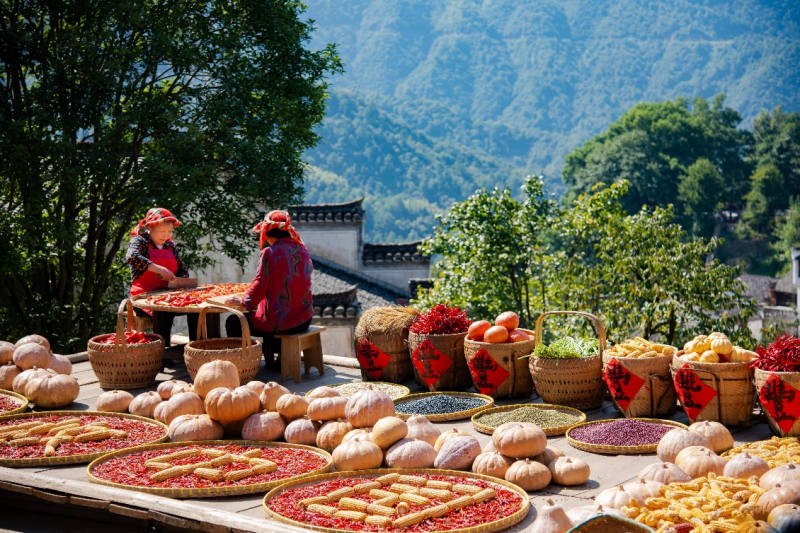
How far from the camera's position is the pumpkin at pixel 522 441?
4449mm

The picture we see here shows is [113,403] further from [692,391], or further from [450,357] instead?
[692,391]

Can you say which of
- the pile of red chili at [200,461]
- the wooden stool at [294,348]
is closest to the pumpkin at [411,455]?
the pile of red chili at [200,461]

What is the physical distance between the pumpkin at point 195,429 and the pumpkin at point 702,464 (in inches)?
105

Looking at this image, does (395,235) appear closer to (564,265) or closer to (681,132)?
(681,132)

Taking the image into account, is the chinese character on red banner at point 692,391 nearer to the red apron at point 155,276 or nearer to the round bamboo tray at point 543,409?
the round bamboo tray at point 543,409

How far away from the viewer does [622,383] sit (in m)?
5.62

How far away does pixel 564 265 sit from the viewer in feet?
46.7

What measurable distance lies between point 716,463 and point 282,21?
8.95 meters

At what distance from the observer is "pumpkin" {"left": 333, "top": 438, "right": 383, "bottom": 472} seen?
4559 millimetres

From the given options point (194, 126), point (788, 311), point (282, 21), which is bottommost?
point (788, 311)

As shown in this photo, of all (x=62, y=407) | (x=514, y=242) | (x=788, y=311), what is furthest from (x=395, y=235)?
(x=62, y=407)

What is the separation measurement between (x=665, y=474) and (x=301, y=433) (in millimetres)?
2115

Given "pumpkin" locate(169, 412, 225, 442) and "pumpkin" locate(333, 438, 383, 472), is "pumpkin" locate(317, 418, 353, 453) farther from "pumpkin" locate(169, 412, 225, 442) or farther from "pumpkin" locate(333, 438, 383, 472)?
"pumpkin" locate(169, 412, 225, 442)

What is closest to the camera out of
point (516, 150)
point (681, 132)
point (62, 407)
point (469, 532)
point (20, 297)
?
point (469, 532)
